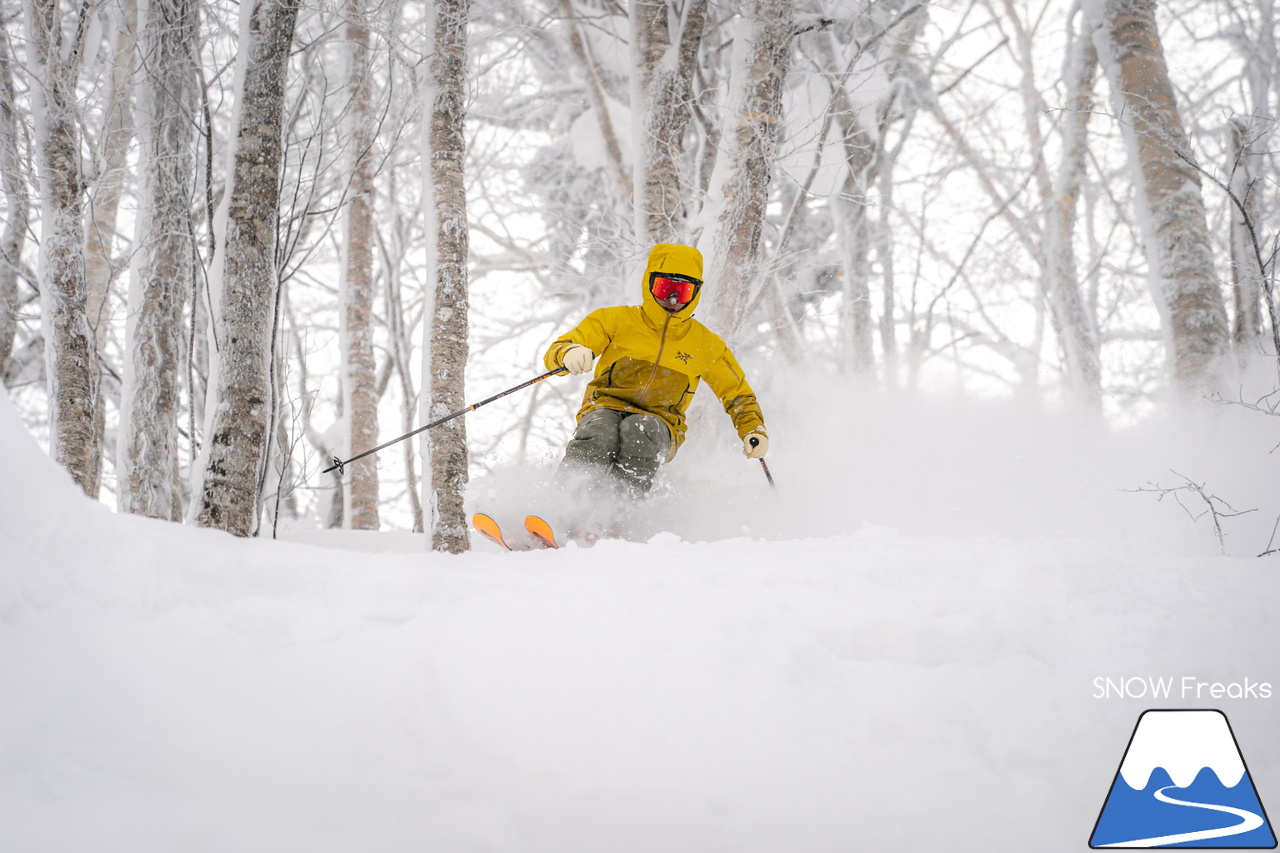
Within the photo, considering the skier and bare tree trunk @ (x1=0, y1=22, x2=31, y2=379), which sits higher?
bare tree trunk @ (x1=0, y1=22, x2=31, y2=379)

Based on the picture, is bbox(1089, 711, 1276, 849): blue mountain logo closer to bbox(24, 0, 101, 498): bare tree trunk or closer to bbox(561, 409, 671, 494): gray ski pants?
bbox(561, 409, 671, 494): gray ski pants

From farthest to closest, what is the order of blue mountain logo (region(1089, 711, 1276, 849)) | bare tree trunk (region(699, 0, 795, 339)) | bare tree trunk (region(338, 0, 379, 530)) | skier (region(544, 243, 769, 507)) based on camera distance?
bare tree trunk (region(338, 0, 379, 530)), bare tree trunk (region(699, 0, 795, 339)), skier (region(544, 243, 769, 507)), blue mountain logo (region(1089, 711, 1276, 849))

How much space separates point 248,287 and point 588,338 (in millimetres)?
1751

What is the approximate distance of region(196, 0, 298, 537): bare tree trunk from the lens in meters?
2.92

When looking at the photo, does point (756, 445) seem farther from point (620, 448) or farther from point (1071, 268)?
point (1071, 268)

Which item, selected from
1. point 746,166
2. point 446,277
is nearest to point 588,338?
point 446,277

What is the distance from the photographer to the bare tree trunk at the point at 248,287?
2918 millimetres

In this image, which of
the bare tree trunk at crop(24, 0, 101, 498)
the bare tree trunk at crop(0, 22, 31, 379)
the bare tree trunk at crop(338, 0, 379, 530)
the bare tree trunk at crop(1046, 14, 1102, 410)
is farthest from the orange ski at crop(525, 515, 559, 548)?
the bare tree trunk at crop(1046, 14, 1102, 410)

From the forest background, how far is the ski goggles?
112cm

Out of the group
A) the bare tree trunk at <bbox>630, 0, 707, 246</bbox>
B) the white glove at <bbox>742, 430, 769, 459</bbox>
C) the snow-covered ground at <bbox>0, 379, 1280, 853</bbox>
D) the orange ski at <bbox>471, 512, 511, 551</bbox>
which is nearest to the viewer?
the snow-covered ground at <bbox>0, 379, 1280, 853</bbox>

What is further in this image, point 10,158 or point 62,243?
point 10,158

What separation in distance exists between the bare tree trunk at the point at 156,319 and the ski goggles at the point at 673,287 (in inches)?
119

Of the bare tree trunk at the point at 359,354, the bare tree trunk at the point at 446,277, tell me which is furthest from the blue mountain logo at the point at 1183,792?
the bare tree trunk at the point at 359,354

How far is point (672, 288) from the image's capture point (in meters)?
4.20
